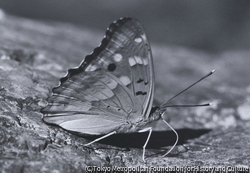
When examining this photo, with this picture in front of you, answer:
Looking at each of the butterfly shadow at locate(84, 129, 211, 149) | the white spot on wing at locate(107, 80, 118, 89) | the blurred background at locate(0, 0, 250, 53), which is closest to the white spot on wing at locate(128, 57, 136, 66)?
the white spot on wing at locate(107, 80, 118, 89)

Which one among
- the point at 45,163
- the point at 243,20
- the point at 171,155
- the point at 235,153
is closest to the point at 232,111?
the point at 235,153

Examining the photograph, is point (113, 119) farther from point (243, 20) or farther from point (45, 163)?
point (243, 20)

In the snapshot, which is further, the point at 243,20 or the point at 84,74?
the point at 243,20

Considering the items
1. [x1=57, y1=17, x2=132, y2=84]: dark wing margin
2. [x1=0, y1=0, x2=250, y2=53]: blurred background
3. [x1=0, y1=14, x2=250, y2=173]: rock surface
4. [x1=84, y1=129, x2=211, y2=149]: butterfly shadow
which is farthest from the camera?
[x1=0, y1=0, x2=250, y2=53]: blurred background

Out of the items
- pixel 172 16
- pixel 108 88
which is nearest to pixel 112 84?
pixel 108 88

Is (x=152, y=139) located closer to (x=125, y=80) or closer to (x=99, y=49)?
(x=125, y=80)

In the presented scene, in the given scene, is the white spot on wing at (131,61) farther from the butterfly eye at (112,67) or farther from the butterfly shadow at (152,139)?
the butterfly shadow at (152,139)

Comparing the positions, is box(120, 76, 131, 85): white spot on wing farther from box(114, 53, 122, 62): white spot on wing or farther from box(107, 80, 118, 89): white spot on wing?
box(114, 53, 122, 62): white spot on wing
